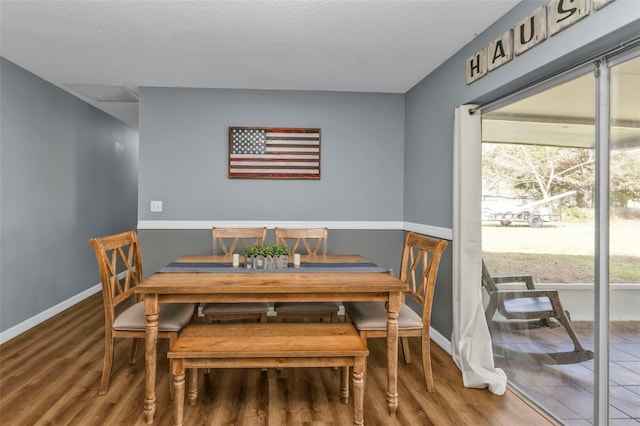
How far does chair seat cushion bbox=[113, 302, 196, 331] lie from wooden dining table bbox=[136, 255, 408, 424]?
14 cm

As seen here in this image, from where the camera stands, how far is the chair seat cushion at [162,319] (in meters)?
2.38

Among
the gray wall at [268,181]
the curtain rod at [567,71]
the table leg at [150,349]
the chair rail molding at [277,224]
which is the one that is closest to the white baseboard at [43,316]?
the chair rail molding at [277,224]

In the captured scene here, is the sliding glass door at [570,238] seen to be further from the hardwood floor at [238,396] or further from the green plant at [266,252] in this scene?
the green plant at [266,252]

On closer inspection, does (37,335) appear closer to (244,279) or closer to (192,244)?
(192,244)

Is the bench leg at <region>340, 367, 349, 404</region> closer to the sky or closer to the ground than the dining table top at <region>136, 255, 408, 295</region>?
closer to the ground

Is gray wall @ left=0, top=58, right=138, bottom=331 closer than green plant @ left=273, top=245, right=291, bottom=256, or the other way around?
green plant @ left=273, top=245, right=291, bottom=256

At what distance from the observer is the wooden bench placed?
2004 mm

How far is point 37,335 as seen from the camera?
3.47 meters

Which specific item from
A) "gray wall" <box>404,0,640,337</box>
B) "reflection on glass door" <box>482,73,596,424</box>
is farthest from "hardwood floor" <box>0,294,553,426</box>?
"gray wall" <box>404,0,640,337</box>

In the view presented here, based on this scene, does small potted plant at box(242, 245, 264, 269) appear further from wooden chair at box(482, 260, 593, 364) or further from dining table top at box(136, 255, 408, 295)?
wooden chair at box(482, 260, 593, 364)

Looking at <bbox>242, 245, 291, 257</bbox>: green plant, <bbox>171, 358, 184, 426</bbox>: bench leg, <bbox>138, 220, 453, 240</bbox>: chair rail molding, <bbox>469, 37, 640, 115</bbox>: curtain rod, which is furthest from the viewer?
<bbox>138, 220, 453, 240</bbox>: chair rail molding

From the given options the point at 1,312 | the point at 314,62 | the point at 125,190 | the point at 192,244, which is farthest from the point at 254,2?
the point at 125,190

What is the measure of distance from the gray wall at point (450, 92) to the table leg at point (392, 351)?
46.1 inches

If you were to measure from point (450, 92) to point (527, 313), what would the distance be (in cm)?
181
